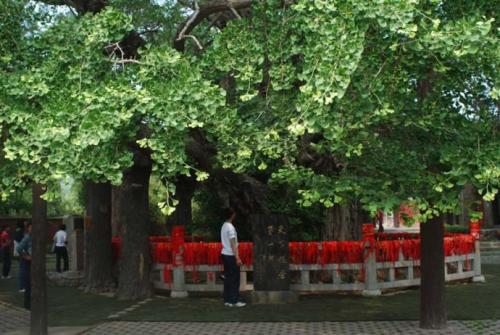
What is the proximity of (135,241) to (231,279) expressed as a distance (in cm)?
260

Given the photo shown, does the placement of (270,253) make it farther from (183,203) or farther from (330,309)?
(183,203)

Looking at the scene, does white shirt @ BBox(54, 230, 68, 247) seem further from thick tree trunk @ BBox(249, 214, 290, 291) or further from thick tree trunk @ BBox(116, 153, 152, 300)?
thick tree trunk @ BBox(249, 214, 290, 291)

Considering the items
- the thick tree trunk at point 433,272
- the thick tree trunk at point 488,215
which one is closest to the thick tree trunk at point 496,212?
the thick tree trunk at point 488,215

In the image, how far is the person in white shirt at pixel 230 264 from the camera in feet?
39.9

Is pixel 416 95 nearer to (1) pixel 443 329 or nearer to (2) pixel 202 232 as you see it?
(1) pixel 443 329

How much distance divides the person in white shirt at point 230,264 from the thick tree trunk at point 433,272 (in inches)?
147

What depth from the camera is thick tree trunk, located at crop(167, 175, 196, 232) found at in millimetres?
20156

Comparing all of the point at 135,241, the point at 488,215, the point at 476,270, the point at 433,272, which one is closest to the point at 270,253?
the point at 135,241

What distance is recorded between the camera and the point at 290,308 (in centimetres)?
1197

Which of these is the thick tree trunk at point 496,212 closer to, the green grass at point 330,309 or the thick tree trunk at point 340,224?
the thick tree trunk at point 340,224

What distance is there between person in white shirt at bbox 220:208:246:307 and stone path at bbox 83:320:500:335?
64.3 inches

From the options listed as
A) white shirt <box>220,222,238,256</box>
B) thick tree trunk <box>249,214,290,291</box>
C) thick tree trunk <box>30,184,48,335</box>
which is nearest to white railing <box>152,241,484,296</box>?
thick tree trunk <box>249,214,290,291</box>

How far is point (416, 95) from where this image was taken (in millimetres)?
8016

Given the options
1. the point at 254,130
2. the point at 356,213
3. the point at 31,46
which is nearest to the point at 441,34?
the point at 254,130
